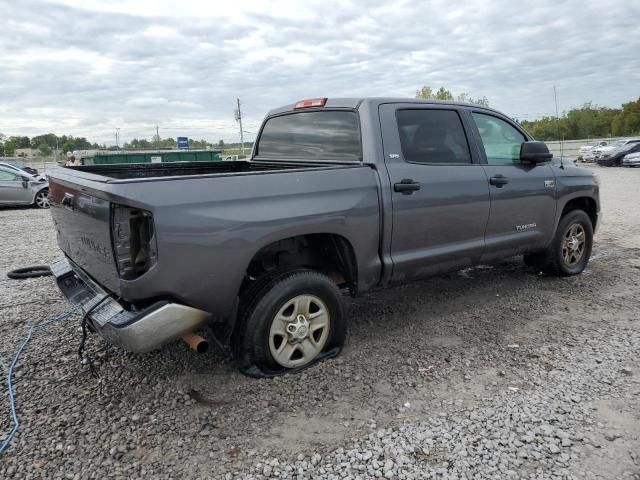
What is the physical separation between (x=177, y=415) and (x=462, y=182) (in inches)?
111

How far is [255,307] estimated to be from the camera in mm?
3133

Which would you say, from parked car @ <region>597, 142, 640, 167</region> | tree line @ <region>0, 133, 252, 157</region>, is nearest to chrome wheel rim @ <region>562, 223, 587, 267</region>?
parked car @ <region>597, 142, 640, 167</region>

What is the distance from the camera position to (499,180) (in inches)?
177

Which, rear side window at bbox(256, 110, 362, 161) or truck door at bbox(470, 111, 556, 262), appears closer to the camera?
rear side window at bbox(256, 110, 362, 161)

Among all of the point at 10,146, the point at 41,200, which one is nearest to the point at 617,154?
the point at 41,200

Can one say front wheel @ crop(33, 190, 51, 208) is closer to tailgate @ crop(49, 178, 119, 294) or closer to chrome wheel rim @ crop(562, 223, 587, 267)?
tailgate @ crop(49, 178, 119, 294)

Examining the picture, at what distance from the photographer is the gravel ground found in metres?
2.49

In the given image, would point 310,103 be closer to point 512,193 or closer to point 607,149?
point 512,193

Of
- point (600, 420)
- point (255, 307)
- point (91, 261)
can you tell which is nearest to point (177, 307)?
point (255, 307)

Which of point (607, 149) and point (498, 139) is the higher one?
point (607, 149)

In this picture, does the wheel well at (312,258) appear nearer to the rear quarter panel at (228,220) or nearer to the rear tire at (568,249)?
the rear quarter panel at (228,220)

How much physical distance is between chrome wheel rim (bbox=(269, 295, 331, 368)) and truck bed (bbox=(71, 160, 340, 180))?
3.88ft

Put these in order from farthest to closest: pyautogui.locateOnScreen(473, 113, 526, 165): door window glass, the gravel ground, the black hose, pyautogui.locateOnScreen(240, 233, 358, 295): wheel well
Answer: the black hose → pyautogui.locateOnScreen(473, 113, 526, 165): door window glass → pyautogui.locateOnScreen(240, 233, 358, 295): wheel well → the gravel ground

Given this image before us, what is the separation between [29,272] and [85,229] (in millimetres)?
2999
